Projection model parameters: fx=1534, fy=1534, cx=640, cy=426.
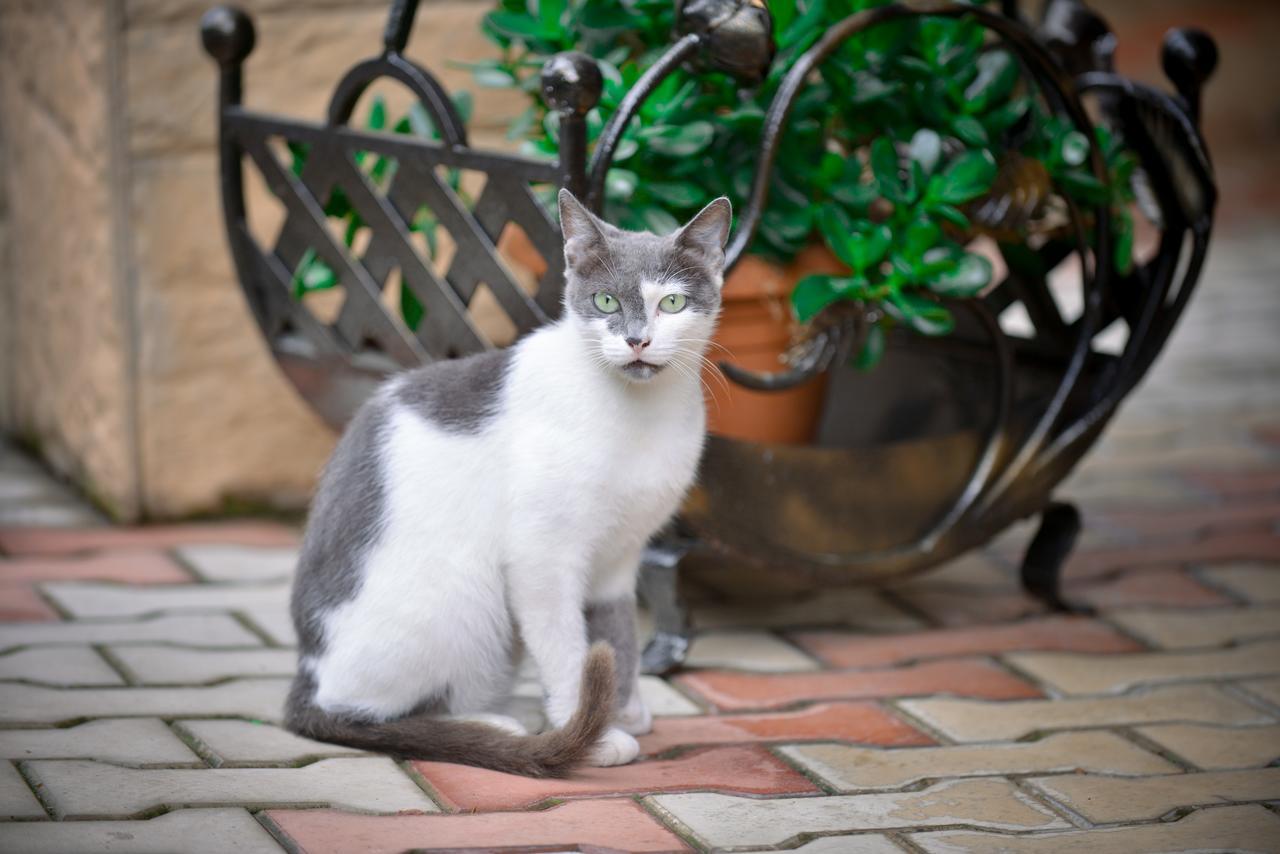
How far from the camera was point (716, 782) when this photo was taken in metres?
2.27

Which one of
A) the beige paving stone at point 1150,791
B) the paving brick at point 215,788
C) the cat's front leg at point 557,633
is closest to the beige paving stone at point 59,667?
the paving brick at point 215,788

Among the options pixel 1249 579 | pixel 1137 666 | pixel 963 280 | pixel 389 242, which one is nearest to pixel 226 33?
pixel 389 242

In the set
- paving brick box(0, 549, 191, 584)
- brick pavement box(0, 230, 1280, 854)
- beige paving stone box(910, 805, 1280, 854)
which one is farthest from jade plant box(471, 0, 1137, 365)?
paving brick box(0, 549, 191, 584)

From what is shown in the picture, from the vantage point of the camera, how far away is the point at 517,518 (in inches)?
87.9

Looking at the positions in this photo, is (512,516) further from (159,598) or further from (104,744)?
(159,598)

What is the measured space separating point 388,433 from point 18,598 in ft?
3.51

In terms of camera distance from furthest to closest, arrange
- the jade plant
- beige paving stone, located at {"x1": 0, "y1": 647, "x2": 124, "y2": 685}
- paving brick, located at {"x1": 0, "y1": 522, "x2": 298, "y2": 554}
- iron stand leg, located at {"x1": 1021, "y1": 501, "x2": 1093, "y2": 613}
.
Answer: paving brick, located at {"x1": 0, "y1": 522, "x2": 298, "y2": 554}, iron stand leg, located at {"x1": 1021, "y1": 501, "x2": 1093, "y2": 613}, the jade plant, beige paving stone, located at {"x1": 0, "y1": 647, "x2": 124, "y2": 685}

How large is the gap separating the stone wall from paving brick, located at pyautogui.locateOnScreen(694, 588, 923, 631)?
108 cm

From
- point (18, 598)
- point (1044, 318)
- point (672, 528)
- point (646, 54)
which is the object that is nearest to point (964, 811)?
point (672, 528)

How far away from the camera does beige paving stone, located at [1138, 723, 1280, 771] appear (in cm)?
244

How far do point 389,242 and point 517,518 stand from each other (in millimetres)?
762

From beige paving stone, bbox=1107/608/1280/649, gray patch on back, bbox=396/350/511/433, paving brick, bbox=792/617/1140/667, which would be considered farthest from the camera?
beige paving stone, bbox=1107/608/1280/649

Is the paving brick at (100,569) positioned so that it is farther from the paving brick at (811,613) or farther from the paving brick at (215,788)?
the paving brick at (811,613)

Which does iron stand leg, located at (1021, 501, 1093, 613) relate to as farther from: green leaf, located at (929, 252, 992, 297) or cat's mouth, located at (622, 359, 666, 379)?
cat's mouth, located at (622, 359, 666, 379)
